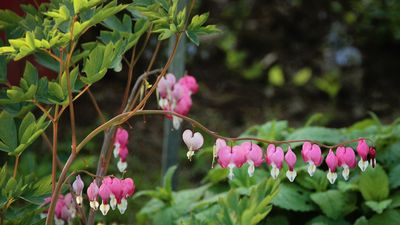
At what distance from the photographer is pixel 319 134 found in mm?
3152

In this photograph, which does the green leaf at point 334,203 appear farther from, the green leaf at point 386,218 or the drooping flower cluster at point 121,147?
the drooping flower cluster at point 121,147

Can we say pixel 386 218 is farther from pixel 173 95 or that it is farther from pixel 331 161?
pixel 173 95

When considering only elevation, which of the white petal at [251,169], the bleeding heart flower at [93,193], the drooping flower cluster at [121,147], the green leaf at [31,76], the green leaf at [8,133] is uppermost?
the green leaf at [31,76]

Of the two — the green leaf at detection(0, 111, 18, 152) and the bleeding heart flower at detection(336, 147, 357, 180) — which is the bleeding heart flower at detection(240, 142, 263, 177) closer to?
the bleeding heart flower at detection(336, 147, 357, 180)

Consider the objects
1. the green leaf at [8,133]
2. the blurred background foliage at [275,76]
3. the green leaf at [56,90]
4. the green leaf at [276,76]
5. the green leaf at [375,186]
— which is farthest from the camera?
the green leaf at [276,76]

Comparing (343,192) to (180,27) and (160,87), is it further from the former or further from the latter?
(180,27)

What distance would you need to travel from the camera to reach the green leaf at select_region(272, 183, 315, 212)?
2.82 meters

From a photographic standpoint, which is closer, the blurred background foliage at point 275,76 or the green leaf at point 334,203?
the green leaf at point 334,203

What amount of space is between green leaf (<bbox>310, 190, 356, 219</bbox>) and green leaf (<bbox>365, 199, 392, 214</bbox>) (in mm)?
84

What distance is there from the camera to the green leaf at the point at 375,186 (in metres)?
2.86

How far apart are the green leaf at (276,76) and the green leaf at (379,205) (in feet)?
9.08

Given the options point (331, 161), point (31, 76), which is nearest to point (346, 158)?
point (331, 161)

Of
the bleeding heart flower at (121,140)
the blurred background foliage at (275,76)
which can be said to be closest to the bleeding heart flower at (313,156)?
the bleeding heart flower at (121,140)

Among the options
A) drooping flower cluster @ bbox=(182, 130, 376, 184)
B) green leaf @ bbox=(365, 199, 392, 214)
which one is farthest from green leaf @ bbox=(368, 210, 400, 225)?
drooping flower cluster @ bbox=(182, 130, 376, 184)
